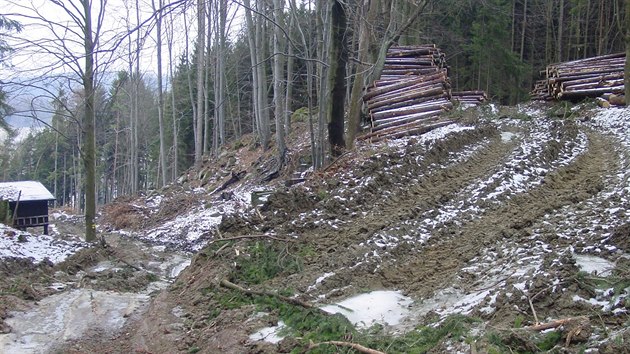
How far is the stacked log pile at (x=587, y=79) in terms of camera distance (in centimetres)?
2103

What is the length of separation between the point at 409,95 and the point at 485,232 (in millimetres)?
12067

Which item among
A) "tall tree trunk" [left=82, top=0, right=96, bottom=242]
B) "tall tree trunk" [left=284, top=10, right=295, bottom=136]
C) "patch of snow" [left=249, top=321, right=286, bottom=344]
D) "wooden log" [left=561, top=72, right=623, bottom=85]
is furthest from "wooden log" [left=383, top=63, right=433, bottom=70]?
"patch of snow" [left=249, top=321, right=286, bottom=344]

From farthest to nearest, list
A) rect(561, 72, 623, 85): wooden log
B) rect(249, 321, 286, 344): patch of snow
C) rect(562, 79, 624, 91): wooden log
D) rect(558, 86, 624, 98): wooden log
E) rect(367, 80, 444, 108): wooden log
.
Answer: rect(561, 72, 623, 85): wooden log, rect(562, 79, 624, 91): wooden log, rect(558, 86, 624, 98): wooden log, rect(367, 80, 444, 108): wooden log, rect(249, 321, 286, 344): patch of snow

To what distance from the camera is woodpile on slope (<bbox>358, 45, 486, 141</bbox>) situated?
17672mm

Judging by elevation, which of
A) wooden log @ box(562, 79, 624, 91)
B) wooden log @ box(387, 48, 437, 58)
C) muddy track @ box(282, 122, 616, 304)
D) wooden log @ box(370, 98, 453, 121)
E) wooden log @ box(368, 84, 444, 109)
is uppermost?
wooden log @ box(387, 48, 437, 58)

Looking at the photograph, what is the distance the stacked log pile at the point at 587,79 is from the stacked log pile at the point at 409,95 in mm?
5116

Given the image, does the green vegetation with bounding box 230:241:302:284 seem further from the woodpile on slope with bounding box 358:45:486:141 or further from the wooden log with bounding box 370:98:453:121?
the wooden log with bounding box 370:98:453:121

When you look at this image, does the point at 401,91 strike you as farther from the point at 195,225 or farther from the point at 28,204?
the point at 28,204

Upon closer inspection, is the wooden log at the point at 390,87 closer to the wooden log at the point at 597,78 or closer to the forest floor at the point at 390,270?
the forest floor at the point at 390,270

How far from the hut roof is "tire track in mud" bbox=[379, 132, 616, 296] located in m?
15.2

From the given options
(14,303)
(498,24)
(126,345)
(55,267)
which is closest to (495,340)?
(126,345)

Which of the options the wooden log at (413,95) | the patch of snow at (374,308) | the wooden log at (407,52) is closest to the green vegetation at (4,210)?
the wooden log at (413,95)

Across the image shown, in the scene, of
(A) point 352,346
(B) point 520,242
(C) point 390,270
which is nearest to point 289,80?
(C) point 390,270

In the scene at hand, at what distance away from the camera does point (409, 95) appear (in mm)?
19250
